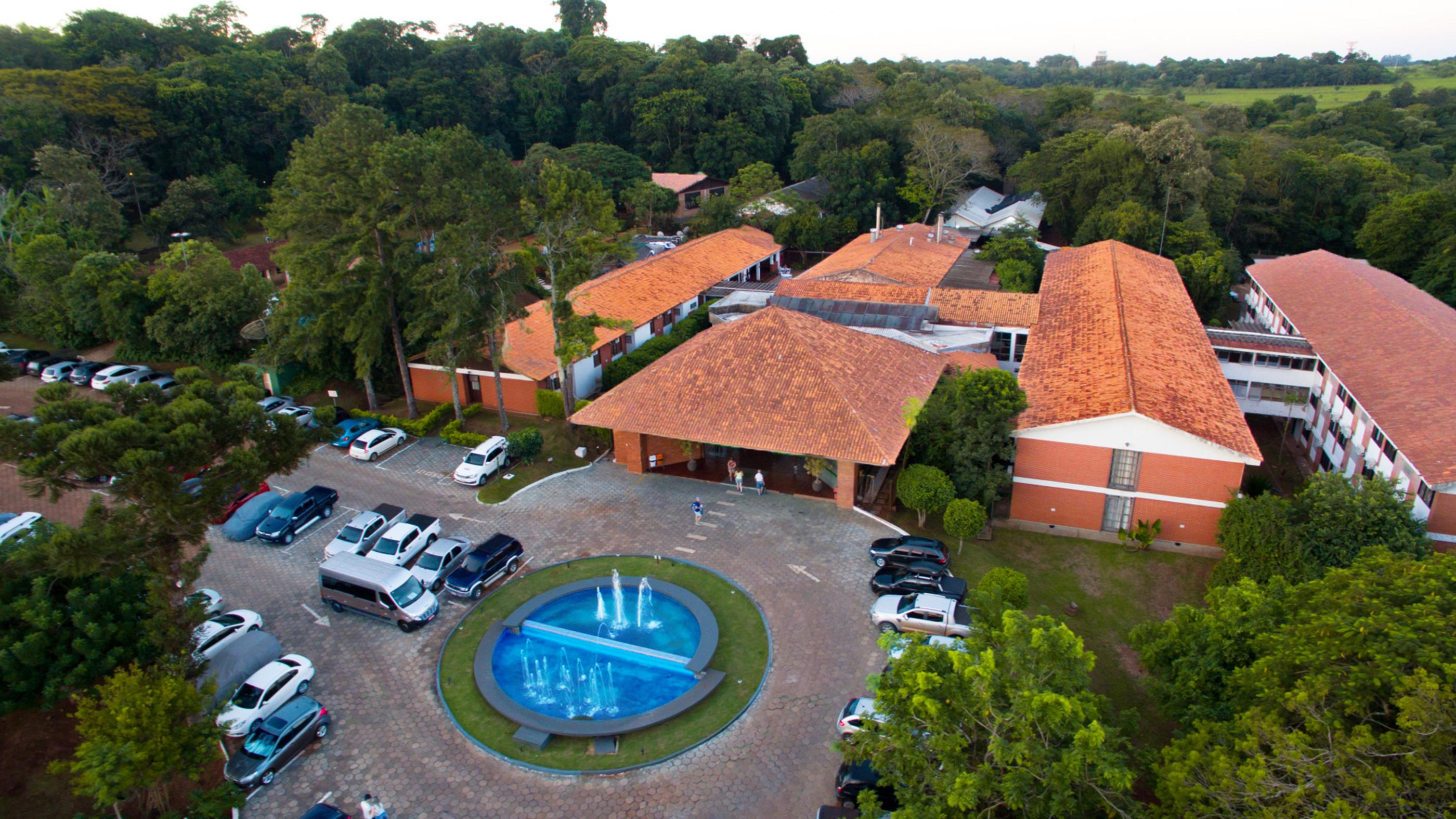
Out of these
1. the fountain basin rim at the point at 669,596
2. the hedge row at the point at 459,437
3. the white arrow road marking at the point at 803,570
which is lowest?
the fountain basin rim at the point at 669,596

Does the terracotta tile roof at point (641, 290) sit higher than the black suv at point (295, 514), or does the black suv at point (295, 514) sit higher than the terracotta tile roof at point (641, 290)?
the terracotta tile roof at point (641, 290)

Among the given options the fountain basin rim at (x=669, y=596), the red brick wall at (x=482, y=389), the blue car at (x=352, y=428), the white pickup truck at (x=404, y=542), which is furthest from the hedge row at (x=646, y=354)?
the fountain basin rim at (x=669, y=596)

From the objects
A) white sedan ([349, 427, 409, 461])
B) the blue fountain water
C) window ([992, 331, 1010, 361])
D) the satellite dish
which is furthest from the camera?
window ([992, 331, 1010, 361])

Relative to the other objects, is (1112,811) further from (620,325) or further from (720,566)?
(620,325)

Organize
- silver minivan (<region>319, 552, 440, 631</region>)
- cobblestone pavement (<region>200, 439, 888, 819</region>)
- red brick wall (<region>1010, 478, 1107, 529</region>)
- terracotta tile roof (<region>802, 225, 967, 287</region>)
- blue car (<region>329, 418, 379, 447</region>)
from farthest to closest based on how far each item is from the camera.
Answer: terracotta tile roof (<region>802, 225, 967, 287</region>) → blue car (<region>329, 418, 379, 447</region>) → red brick wall (<region>1010, 478, 1107, 529</region>) → silver minivan (<region>319, 552, 440, 631</region>) → cobblestone pavement (<region>200, 439, 888, 819</region>)

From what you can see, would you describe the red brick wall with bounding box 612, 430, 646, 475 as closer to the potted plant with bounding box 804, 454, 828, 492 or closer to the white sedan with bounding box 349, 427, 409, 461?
the potted plant with bounding box 804, 454, 828, 492

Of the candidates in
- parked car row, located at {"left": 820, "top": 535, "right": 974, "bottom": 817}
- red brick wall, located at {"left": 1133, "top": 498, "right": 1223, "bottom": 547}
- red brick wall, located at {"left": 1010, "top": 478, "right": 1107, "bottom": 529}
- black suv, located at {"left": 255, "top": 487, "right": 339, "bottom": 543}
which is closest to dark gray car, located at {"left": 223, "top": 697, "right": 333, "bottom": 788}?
black suv, located at {"left": 255, "top": 487, "right": 339, "bottom": 543}

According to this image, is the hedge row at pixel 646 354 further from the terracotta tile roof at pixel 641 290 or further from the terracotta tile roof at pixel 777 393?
the terracotta tile roof at pixel 777 393
